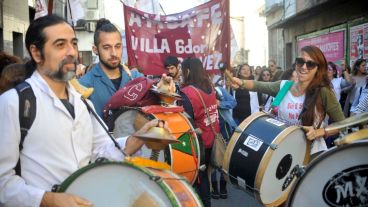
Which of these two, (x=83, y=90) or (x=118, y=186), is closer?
(x=118, y=186)

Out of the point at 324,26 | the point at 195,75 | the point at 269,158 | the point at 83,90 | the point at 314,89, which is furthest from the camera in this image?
the point at 324,26

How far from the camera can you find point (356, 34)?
1574 centimetres

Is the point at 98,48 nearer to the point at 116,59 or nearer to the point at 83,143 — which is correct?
the point at 116,59

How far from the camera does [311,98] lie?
162 inches

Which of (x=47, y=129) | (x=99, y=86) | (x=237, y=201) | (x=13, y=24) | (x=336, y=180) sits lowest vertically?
(x=237, y=201)

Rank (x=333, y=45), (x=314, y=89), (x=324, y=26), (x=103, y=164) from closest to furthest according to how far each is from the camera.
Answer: (x=103, y=164) < (x=314, y=89) < (x=333, y=45) < (x=324, y=26)

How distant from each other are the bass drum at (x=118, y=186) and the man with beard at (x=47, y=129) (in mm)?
59

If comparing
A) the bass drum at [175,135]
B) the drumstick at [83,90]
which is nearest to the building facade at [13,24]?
the bass drum at [175,135]

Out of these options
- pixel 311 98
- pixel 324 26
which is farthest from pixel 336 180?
pixel 324 26

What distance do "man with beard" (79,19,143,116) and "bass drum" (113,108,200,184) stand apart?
26 cm

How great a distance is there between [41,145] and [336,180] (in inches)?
57.9

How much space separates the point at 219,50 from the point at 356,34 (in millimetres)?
10937

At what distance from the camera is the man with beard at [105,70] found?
13.7ft

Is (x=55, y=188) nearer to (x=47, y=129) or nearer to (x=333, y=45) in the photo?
(x=47, y=129)
